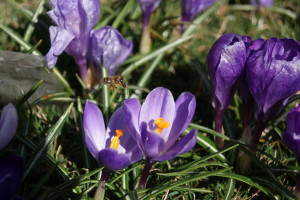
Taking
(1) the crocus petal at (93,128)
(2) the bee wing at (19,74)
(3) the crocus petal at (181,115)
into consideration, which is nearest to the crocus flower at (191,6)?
(2) the bee wing at (19,74)

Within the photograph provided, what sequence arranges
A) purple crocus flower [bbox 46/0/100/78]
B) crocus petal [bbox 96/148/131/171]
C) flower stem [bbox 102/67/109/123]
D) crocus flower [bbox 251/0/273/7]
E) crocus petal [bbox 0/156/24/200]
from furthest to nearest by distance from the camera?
crocus flower [bbox 251/0/273/7], flower stem [bbox 102/67/109/123], purple crocus flower [bbox 46/0/100/78], crocus petal [bbox 96/148/131/171], crocus petal [bbox 0/156/24/200]

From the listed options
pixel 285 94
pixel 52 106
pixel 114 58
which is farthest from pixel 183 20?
pixel 285 94

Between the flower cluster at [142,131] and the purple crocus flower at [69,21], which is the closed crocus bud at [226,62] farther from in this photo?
the purple crocus flower at [69,21]

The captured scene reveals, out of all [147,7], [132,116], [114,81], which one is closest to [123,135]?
[132,116]

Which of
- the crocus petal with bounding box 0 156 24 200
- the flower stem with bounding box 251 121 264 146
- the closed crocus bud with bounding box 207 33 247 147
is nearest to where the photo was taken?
the crocus petal with bounding box 0 156 24 200

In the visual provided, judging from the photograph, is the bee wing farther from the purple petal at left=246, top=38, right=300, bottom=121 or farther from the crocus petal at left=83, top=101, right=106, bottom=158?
the purple petal at left=246, top=38, right=300, bottom=121

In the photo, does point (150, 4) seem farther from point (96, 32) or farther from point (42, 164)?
point (42, 164)

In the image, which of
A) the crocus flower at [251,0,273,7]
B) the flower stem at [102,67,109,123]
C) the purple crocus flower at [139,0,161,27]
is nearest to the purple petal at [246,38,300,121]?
the flower stem at [102,67,109,123]

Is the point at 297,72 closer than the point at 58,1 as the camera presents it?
Yes
